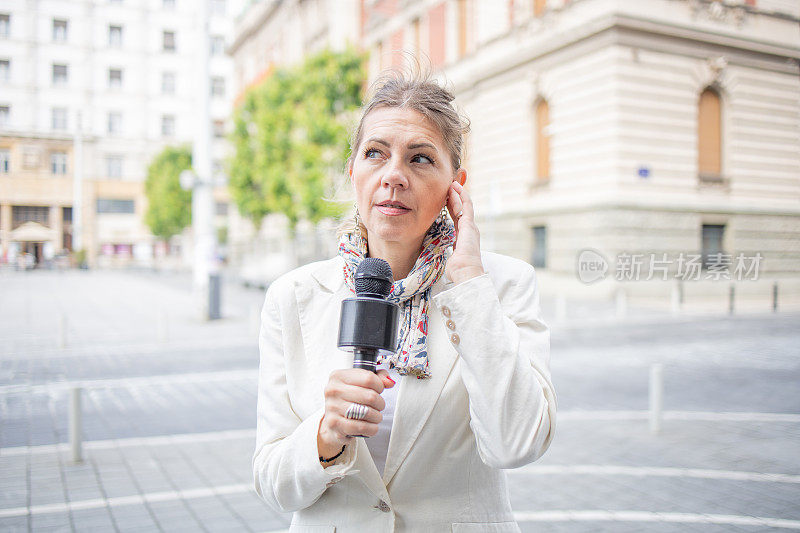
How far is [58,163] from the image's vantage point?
17.9m

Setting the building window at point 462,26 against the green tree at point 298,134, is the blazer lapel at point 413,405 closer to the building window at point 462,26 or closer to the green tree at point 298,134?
the green tree at point 298,134

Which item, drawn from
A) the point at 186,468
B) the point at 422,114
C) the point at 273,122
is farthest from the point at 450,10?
the point at 422,114

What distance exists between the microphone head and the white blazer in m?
0.15

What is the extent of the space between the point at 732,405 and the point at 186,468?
21.5 feet

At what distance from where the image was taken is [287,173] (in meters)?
32.0

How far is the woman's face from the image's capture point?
5.97 feet

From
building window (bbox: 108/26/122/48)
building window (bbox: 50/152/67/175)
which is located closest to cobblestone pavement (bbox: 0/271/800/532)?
building window (bbox: 50/152/67/175)

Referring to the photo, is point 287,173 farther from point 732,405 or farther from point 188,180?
point 732,405

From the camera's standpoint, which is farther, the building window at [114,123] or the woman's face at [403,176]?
the building window at [114,123]

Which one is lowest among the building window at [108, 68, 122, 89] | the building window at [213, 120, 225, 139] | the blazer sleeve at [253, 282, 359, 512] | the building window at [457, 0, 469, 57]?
the blazer sleeve at [253, 282, 359, 512]

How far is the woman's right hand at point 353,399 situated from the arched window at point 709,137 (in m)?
20.1

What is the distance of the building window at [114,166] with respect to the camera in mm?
34094

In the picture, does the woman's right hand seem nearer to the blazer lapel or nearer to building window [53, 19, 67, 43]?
the blazer lapel

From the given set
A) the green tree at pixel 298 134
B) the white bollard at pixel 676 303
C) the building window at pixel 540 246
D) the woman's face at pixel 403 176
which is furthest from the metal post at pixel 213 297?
the woman's face at pixel 403 176
